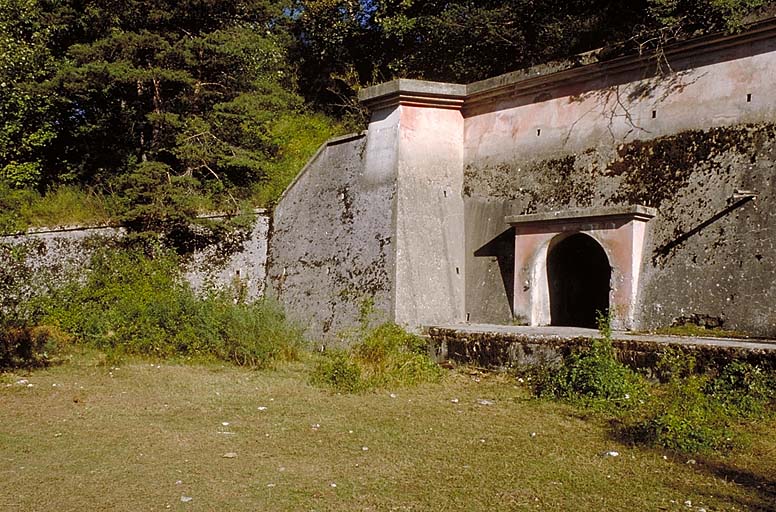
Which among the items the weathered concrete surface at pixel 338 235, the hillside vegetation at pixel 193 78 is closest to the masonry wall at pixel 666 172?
the hillside vegetation at pixel 193 78

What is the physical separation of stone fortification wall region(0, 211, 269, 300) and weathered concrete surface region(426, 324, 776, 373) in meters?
4.68

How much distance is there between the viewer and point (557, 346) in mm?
8367

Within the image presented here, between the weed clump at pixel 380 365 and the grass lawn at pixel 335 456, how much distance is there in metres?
0.32

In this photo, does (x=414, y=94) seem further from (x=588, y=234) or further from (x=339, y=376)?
(x=339, y=376)

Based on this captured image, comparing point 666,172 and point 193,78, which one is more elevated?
point 193,78

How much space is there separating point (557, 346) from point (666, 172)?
2.89 metres

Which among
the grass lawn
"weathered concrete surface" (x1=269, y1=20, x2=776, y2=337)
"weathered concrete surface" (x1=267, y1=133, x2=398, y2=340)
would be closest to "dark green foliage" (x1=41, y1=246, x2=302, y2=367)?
"weathered concrete surface" (x1=267, y1=133, x2=398, y2=340)

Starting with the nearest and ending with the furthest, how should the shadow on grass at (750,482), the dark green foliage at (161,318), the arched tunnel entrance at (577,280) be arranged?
the shadow on grass at (750,482), the dark green foliage at (161,318), the arched tunnel entrance at (577,280)

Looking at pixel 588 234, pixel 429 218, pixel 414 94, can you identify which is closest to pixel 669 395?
pixel 588 234

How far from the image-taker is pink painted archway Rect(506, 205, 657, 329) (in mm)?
9211

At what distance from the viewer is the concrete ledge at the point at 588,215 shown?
359 inches

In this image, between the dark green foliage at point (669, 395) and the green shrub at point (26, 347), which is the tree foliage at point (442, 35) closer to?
the dark green foliage at point (669, 395)

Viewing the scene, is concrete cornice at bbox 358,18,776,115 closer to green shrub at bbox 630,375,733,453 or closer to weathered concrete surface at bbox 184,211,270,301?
weathered concrete surface at bbox 184,211,270,301

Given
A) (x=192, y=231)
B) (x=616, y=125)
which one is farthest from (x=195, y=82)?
(x=616, y=125)
